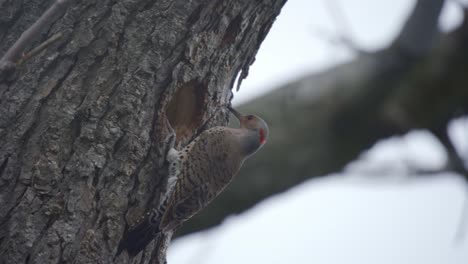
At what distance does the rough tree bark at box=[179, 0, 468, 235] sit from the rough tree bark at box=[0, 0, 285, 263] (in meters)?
0.57

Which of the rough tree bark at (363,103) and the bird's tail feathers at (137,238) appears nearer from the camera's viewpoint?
the rough tree bark at (363,103)

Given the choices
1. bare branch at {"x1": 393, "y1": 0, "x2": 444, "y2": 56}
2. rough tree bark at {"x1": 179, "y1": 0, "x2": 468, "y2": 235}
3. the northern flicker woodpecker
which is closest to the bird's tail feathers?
the northern flicker woodpecker

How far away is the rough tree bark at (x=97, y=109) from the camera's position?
2.83m

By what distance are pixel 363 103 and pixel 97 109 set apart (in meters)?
1.36

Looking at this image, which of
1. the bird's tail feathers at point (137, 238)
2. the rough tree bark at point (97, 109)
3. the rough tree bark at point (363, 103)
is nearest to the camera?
the rough tree bark at point (363, 103)

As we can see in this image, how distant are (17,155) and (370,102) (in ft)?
5.01

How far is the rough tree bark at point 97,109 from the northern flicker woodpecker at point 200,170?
5.6 inches

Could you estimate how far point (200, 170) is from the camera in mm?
4723

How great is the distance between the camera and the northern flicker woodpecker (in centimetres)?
366

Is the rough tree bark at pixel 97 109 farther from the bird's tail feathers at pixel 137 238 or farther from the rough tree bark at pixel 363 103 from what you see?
the rough tree bark at pixel 363 103

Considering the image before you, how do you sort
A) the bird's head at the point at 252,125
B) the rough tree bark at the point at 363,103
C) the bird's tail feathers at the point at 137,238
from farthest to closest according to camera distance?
the bird's head at the point at 252,125, the bird's tail feathers at the point at 137,238, the rough tree bark at the point at 363,103

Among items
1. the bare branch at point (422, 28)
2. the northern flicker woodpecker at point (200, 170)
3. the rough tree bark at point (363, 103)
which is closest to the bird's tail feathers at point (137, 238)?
the northern flicker woodpecker at point (200, 170)

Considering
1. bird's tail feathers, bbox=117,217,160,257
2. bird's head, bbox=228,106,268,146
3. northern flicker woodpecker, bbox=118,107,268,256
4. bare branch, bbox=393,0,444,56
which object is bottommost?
bird's tail feathers, bbox=117,217,160,257

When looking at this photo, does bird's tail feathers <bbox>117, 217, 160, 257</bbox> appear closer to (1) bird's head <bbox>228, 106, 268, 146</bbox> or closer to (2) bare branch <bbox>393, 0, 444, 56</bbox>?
(1) bird's head <bbox>228, 106, 268, 146</bbox>
